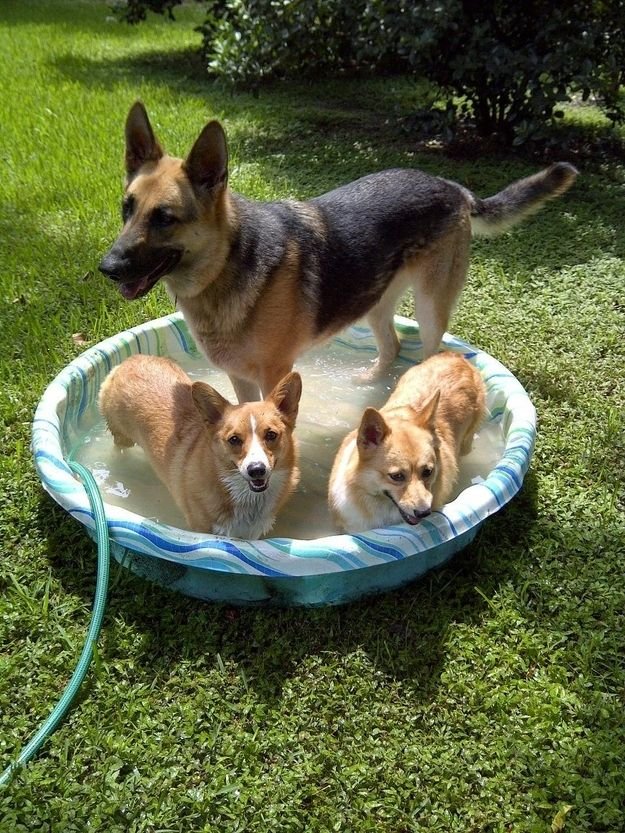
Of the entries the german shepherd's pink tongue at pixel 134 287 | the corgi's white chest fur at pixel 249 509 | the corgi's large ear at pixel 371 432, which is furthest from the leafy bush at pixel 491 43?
the corgi's white chest fur at pixel 249 509

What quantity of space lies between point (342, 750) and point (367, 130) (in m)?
9.61

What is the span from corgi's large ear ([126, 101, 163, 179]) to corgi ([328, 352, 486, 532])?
1.90m

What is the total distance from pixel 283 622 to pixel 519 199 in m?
3.51

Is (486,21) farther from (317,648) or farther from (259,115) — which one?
(317,648)

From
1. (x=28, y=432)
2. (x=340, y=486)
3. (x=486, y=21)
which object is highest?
(x=486, y=21)

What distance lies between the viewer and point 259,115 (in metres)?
10.9

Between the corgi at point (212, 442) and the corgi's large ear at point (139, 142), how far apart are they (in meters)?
1.16

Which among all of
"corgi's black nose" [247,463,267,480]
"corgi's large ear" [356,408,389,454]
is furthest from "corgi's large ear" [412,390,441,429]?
"corgi's black nose" [247,463,267,480]

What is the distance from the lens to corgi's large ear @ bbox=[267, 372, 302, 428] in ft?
11.3

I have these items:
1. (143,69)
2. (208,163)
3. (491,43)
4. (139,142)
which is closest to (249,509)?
(208,163)

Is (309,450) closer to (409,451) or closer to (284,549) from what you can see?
(409,451)

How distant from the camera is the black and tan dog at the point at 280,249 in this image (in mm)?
3586

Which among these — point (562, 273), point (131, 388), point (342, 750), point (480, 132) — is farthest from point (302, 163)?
point (342, 750)

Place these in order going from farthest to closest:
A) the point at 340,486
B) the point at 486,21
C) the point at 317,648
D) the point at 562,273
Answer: the point at 486,21, the point at 562,273, the point at 340,486, the point at 317,648
